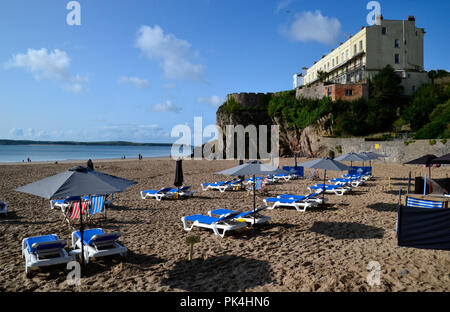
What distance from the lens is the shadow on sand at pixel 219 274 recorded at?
4230 mm

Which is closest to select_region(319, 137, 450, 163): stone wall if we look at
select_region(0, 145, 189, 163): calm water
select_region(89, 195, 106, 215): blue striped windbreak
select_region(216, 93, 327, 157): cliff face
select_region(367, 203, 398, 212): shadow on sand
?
select_region(216, 93, 327, 157): cliff face

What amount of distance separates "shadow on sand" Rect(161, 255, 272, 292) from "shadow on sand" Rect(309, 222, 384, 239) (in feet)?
7.76

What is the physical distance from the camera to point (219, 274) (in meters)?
4.63

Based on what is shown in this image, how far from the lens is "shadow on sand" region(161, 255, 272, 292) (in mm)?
4230

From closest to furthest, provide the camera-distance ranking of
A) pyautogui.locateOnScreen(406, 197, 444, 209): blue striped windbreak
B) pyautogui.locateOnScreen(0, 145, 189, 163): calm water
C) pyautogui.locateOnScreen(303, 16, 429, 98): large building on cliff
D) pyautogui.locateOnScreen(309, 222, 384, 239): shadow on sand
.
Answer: pyautogui.locateOnScreen(406, 197, 444, 209): blue striped windbreak, pyautogui.locateOnScreen(309, 222, 384, 239): shadow on sand, pyautogui.locateOnScreen(303, 16, 429, 98): large building on cliff, pyautogui.locateOnScreen(0, 145, 189, 163): calm water

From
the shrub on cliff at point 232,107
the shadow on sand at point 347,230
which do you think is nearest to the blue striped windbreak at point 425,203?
the shadow on sand at point 347,230

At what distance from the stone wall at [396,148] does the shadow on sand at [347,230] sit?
18.8 metres

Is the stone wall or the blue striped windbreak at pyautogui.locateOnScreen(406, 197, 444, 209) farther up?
the stone wall

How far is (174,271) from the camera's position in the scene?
15.6 feet

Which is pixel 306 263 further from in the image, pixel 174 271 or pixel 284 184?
pixel 284 184

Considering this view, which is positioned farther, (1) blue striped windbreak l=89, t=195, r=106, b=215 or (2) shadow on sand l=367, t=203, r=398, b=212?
(2) shadow on sand l=367, t=203, r=398, b=212

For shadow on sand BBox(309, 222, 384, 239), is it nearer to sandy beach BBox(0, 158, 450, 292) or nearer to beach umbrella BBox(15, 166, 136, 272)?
sandy beach BBox(0, 158, 450, 292)
